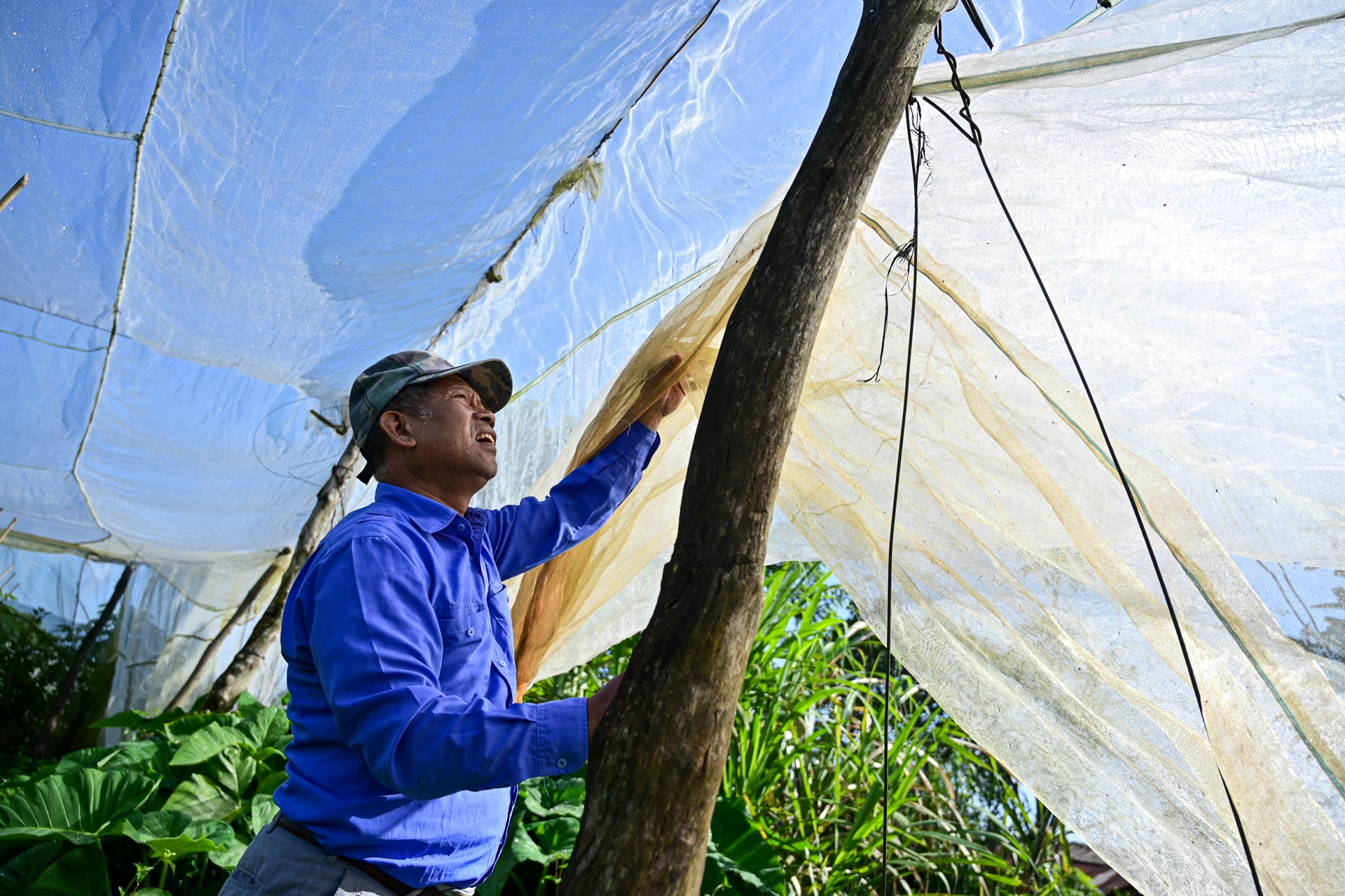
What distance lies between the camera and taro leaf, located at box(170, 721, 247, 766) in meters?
3.12

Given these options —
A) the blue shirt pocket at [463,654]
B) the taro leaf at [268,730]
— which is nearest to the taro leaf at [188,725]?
the taro leaf at [268,730]

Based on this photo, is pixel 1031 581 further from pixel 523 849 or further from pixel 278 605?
pixel 278 605

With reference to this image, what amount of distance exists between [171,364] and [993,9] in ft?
10.6

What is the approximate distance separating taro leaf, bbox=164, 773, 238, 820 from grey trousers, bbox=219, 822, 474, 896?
6.55 ft

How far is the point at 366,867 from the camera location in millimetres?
1299

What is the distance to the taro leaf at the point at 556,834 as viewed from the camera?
274cm

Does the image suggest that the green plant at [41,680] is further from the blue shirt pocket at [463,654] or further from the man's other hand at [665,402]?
the blue shirt pocket at [463,654]

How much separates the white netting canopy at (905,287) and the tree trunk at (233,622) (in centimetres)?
177

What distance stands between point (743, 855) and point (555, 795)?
0.64 m

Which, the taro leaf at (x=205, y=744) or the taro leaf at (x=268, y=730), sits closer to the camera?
the taro leaf at (x=205, y=744)

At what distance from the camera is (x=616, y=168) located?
2994 millimetres

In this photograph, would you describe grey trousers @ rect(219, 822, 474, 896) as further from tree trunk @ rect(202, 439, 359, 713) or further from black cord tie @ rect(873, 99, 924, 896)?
tree trunk @ rect(202, 439, 359, 713)

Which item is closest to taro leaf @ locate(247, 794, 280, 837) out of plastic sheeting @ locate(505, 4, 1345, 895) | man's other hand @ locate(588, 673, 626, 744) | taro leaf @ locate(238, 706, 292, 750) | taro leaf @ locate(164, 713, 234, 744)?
taro leaf @ locate(238, 706, 292, 750)

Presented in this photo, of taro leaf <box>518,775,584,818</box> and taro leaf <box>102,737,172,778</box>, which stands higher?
taro leaf <box>102,737,172,778</box>
